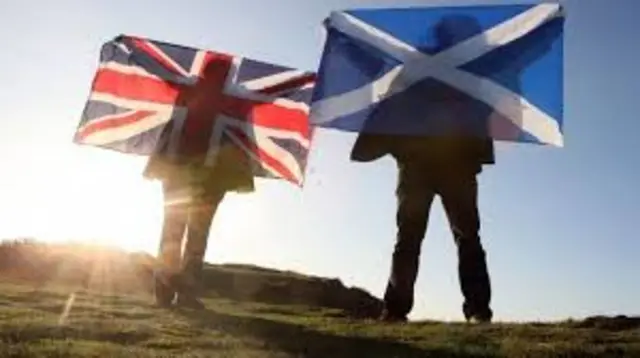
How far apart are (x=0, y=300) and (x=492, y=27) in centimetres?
693

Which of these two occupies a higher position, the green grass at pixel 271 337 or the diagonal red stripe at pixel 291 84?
the diagonal red stripe at pixel 291 84

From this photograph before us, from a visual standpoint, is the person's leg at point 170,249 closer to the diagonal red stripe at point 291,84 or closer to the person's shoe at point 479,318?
the diagonal red stripe at point 291,84

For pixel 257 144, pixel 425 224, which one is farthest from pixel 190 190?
pixel 425 224

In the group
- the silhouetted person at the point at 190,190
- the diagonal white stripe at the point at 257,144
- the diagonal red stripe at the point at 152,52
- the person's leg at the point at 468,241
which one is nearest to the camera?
the person's leg at the point at 468,241

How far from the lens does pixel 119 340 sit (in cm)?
902

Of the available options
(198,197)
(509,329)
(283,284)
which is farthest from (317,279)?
(509,329)

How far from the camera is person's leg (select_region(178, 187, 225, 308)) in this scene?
1226cm

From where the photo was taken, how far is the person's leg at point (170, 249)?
12336 mm

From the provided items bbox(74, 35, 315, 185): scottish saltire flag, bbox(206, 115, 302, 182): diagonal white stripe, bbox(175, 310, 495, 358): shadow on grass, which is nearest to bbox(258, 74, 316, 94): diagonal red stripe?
bbox(74, 35, 315, 185): scottish saltire flag

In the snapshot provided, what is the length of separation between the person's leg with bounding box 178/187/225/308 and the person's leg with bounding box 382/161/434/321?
237 centimetres

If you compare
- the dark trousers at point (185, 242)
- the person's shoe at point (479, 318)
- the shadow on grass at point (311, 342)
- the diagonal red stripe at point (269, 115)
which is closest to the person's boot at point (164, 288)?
the dark trousers at point (185, 242)

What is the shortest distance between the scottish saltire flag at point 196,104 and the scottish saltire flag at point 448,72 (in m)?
1.43

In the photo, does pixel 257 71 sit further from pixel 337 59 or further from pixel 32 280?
pixel 32 280

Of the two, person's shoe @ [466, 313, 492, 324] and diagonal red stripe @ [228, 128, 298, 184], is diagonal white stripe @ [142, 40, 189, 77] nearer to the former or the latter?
diagonal red stripe @ [228, 128, 298, 184]
